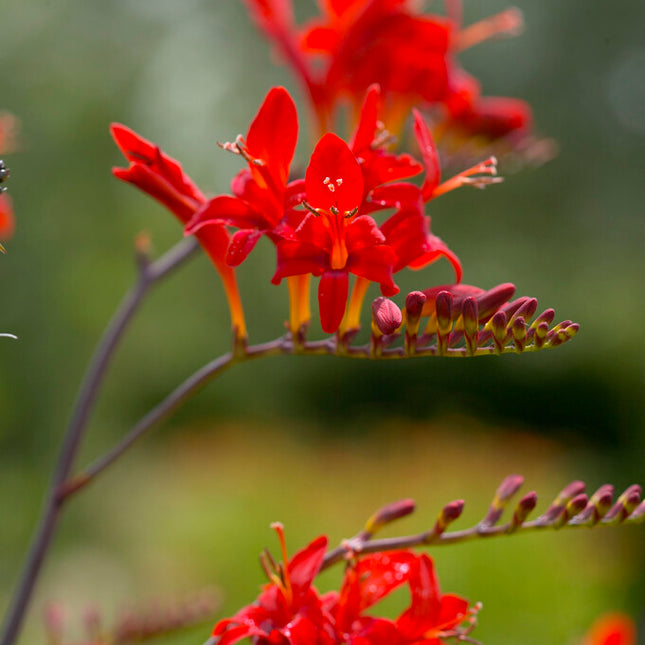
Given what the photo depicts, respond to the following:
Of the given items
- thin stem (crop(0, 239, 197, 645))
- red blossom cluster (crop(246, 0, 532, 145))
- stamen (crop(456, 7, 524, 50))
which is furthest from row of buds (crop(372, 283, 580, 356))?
stamen (crop(456, 7, 524, 50))

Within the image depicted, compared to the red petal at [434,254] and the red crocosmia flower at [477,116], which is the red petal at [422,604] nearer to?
the red petal at [434,254]

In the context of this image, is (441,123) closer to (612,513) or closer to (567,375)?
(612,513)

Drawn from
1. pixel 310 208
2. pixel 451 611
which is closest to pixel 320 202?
pixel 310 208

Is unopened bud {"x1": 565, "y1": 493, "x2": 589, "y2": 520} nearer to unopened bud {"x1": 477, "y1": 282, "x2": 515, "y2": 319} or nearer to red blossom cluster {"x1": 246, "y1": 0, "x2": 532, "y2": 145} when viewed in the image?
unopened bud {"x1": 477, "y1": 282, "x2": 515, "y2": 319}

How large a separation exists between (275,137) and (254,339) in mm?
7330

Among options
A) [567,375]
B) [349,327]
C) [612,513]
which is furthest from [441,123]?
[567,375]

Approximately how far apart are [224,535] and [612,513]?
4.47m

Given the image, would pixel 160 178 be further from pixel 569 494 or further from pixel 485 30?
pixel 485 30

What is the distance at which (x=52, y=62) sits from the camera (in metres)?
8.57

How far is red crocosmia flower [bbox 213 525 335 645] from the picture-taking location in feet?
2.60

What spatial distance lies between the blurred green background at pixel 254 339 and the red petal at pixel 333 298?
4.09 meters

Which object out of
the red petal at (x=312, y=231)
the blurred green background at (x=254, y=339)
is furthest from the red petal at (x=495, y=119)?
the blurred green background at (x=254, y=339)

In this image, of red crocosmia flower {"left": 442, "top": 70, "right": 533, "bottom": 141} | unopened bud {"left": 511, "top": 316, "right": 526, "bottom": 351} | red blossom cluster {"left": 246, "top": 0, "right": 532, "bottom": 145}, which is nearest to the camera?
unopened bud {"left": 511, "top": 316, "right": 526, "bottom": 351}

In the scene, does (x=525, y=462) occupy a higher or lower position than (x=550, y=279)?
lower
